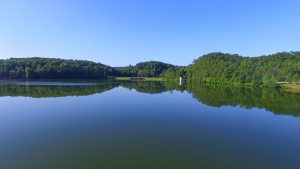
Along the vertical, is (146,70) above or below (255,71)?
above

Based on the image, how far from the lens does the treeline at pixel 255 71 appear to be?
48.6 m

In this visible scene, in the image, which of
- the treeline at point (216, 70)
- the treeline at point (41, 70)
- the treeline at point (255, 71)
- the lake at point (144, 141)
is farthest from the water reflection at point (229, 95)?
the treeline at point (41, 70)

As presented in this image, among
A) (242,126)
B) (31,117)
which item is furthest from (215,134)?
(31,117)

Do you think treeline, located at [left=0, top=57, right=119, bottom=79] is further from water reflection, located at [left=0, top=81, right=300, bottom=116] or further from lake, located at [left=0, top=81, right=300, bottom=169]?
lake, located at [left=0, top=81, right=300, bottom=169]

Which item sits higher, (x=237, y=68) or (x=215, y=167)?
(x=237, y=68)

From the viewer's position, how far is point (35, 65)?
79562 mm

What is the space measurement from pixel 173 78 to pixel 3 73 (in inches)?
2070

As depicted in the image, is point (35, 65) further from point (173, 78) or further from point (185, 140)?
point (185, 140)

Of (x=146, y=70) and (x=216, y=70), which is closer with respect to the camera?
(x=216, y=70)

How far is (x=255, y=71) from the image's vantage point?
56.0 meters

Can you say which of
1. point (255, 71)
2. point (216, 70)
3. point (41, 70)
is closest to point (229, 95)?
point (255, 71)

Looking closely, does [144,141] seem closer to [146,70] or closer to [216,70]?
[216,70]

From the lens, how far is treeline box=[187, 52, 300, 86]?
48625 mm

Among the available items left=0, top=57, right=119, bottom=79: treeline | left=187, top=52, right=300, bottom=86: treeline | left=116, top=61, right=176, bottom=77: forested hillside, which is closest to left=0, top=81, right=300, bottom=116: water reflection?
left=187, top=52, right=300, bottom=86: treeline
